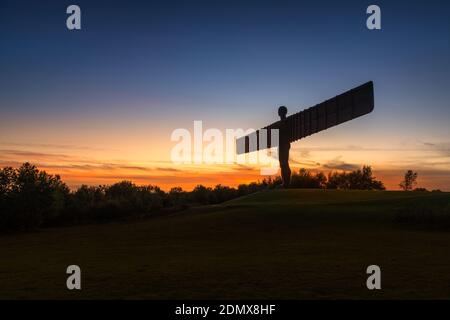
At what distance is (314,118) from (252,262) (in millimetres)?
18895

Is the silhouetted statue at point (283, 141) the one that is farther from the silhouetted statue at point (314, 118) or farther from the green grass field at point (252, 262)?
the green grass field at point (252, 262)

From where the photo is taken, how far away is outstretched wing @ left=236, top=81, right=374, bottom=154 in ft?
84.7

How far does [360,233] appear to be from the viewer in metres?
25.1

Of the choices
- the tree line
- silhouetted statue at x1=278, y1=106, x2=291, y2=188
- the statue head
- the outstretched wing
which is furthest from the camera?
the tree line

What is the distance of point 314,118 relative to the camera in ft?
109

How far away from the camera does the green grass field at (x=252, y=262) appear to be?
1166 centimetres

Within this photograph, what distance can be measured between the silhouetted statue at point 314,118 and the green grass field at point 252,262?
653 centimetres

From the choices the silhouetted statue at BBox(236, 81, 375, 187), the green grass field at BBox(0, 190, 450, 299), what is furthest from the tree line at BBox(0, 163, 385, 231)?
the green grass field at BBox(0, 190, 450, 299)

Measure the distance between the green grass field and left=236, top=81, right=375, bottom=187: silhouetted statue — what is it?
21.4 ft

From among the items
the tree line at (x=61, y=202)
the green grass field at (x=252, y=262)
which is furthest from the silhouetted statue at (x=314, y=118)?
the tree line at (x=61, y=202)

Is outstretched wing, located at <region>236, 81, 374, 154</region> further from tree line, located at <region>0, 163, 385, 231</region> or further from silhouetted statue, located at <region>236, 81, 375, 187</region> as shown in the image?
tree line, located at <region>0, 163, 385, 231</region>

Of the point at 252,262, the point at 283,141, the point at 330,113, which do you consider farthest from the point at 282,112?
the point at 252,262
